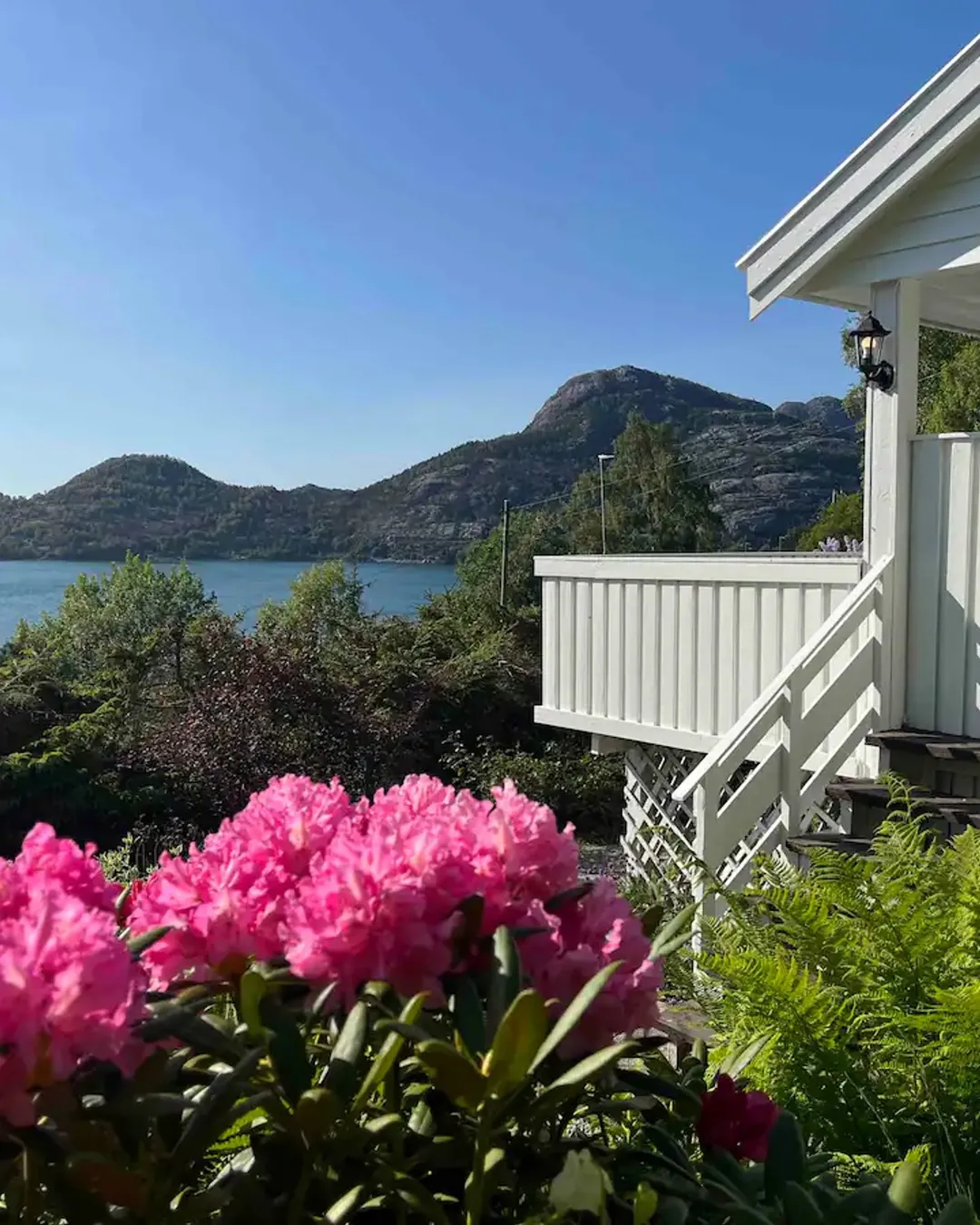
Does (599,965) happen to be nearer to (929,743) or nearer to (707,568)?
(929,743)

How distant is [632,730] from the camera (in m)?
7.12

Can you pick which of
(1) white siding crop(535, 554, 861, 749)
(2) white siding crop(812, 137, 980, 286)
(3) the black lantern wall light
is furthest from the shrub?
(2) white siding crop(812, 137, 980, 286)

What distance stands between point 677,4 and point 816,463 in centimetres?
4725

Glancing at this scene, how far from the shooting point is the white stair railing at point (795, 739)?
179 inches

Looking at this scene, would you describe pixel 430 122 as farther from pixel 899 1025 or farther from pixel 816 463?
pixel 816 463

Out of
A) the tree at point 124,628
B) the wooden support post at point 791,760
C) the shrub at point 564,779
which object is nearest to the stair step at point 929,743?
the wooden support post at point 791,760

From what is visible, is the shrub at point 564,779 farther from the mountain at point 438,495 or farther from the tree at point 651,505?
the tree at point 651,505

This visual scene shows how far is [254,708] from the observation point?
11.6m

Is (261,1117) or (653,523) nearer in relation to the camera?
(261,1117)

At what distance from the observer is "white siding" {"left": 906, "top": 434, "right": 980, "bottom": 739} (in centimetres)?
512

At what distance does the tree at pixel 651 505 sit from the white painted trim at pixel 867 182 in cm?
3311

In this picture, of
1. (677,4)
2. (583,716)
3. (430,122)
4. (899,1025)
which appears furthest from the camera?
(430,122)

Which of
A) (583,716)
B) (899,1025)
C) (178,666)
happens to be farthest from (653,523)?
(899,1025)

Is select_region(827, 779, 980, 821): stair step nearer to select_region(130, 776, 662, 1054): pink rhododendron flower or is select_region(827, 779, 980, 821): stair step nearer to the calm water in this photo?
select_region(130, 776, 662, 1054): pink rhododendron flower
